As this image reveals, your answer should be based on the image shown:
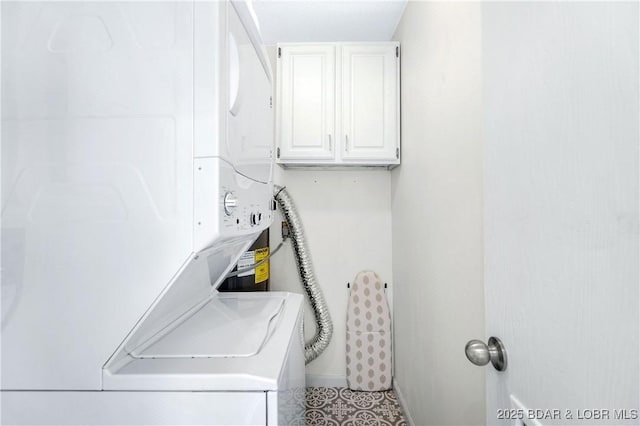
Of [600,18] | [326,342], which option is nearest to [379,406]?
[326,342]

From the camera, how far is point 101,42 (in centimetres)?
83

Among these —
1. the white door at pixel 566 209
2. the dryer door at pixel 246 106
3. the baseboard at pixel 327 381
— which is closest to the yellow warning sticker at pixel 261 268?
the dryer door at pixel 246 106

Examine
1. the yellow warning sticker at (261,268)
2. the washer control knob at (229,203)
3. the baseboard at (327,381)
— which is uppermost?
the washer control knob at (229,203)

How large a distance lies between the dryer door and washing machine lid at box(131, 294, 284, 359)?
59cm

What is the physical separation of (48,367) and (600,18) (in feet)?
4.67

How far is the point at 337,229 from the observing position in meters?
2.63

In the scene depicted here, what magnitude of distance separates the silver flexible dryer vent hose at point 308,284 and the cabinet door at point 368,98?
674 mm

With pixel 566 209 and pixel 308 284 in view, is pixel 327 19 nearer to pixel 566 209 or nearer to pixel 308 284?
pixel 308 284

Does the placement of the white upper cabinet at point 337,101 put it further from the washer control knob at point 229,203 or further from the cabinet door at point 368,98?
the washer control knob at point 229,203

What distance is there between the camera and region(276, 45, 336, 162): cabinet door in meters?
2.25

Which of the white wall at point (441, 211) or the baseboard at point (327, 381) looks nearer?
the white wall at point (441, 211)

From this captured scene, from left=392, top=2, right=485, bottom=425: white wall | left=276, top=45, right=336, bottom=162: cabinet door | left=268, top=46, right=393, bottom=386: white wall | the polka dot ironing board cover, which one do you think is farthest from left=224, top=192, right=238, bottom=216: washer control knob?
the polka dot ironing board cover

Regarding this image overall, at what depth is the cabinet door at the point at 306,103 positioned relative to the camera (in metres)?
2.25

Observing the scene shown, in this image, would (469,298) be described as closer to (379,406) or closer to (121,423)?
(121,423)
